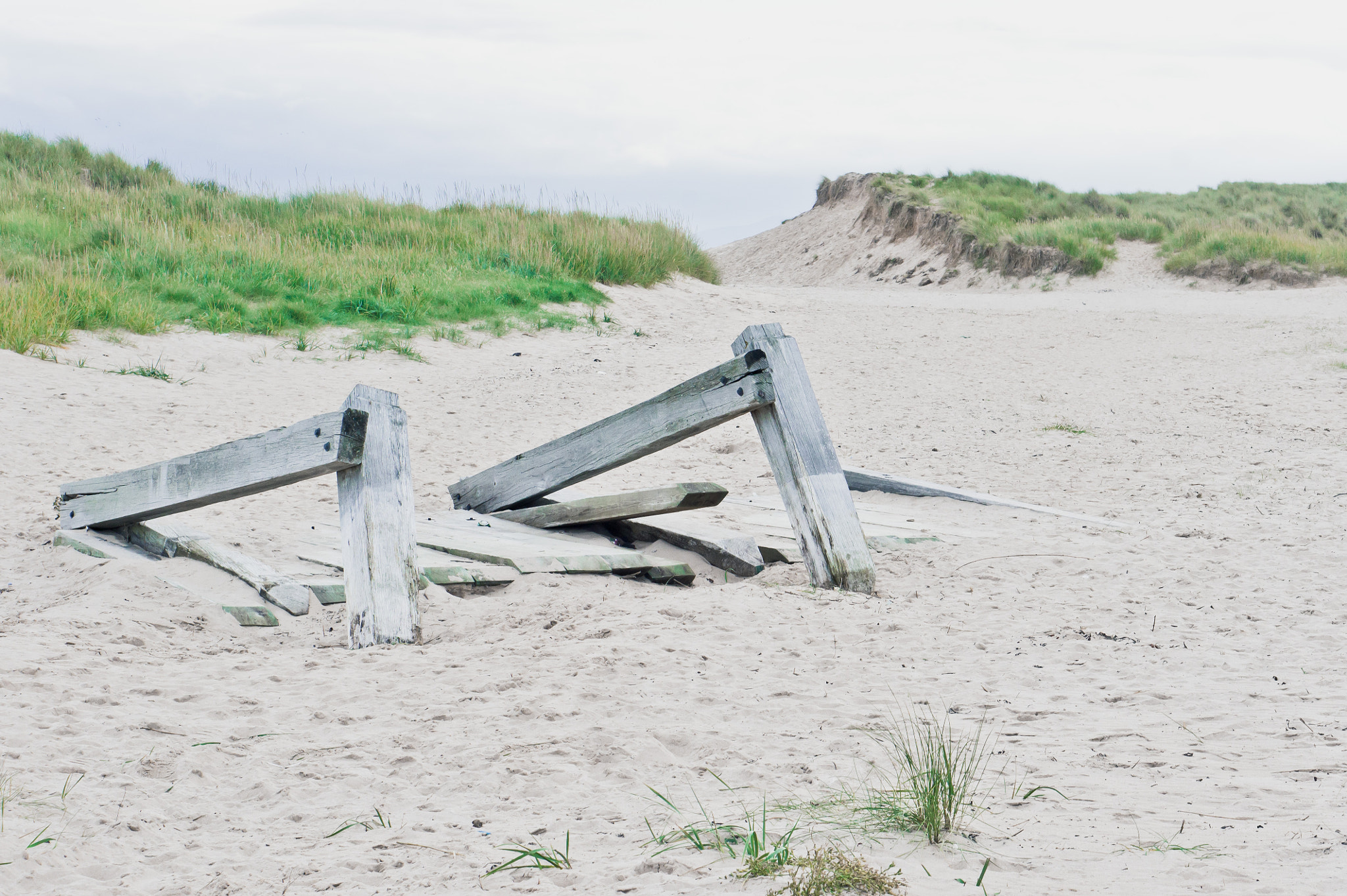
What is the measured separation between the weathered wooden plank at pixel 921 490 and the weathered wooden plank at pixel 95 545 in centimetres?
391

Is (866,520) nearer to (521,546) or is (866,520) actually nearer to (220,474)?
(521,546)

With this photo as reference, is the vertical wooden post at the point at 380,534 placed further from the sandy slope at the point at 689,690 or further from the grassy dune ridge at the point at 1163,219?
the grassy dune ridge at the point at 1163,219

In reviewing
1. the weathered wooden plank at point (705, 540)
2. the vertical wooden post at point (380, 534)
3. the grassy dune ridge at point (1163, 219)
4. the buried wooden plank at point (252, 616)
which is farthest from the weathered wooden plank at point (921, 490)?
the grassy dune ridge at point (1163, 219)

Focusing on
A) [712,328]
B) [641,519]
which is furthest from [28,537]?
[712,328]

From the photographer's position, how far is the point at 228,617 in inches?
168

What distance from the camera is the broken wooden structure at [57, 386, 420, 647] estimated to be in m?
3.89

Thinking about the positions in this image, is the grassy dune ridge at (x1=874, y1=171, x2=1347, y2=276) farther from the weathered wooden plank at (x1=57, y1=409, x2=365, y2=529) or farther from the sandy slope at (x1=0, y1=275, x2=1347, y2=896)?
the weathered wooden plank at (x1=57, y1=409, x2=365, y2=529)

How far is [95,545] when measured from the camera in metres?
4.88

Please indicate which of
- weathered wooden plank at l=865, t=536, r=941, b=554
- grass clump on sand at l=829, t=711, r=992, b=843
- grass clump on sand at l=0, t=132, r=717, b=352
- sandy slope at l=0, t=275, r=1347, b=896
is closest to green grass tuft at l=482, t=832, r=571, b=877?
sandy slope at l=0, t=275, r=1347, b=896

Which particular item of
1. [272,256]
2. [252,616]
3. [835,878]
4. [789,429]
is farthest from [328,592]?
[272,256]

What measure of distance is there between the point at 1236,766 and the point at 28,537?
5.60m

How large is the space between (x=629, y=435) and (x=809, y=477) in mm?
957

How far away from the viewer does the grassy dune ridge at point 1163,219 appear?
20.1 m

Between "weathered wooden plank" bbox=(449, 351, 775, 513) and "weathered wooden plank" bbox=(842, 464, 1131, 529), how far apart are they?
171 centimetres
